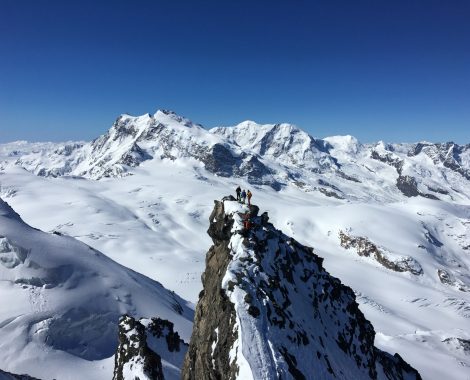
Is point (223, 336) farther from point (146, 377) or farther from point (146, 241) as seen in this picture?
point (146, 241)

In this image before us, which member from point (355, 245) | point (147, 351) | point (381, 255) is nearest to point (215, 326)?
point (147, 351)

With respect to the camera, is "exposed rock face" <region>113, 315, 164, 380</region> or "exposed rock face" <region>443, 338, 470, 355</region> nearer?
"exposed rock face" <region>113, 315, 164, 380</region>

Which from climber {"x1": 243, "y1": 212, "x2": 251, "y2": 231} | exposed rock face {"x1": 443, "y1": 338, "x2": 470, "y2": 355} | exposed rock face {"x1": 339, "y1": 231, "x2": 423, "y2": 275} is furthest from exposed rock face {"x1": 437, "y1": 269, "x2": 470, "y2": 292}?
climber {"x1": 243, "y1": 212, "x2": 251, "y2": 231}

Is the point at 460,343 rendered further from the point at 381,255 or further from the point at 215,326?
the point at 215,326

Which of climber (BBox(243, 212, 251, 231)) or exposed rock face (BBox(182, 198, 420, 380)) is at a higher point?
climber (BBox(243, 212, 251, 231))

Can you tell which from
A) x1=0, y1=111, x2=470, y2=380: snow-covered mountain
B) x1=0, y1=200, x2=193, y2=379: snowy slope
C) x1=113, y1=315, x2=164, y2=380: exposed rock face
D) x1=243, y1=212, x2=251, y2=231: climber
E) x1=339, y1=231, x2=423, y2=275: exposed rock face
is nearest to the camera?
x1=243, y1=212, x2=251, y2=231: climber

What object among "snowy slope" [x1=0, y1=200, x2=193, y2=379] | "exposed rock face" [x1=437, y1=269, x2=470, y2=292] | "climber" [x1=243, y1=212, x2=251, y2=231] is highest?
"exposed rock face" [x1=437, y1=269, x2=470, y2=292]

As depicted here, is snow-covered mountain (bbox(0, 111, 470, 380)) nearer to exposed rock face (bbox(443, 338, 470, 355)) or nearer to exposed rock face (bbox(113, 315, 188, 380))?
exposed rock face (bbox(443, 338, 470, 355))

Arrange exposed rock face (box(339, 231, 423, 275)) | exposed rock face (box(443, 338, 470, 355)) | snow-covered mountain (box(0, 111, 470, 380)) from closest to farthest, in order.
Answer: exposed rock face (box(443, 338, 470, 355)) < snow-covered mountain (box(0, 111, 470, 380)) < exposed rock face (box(339, 231, 423, 275))
